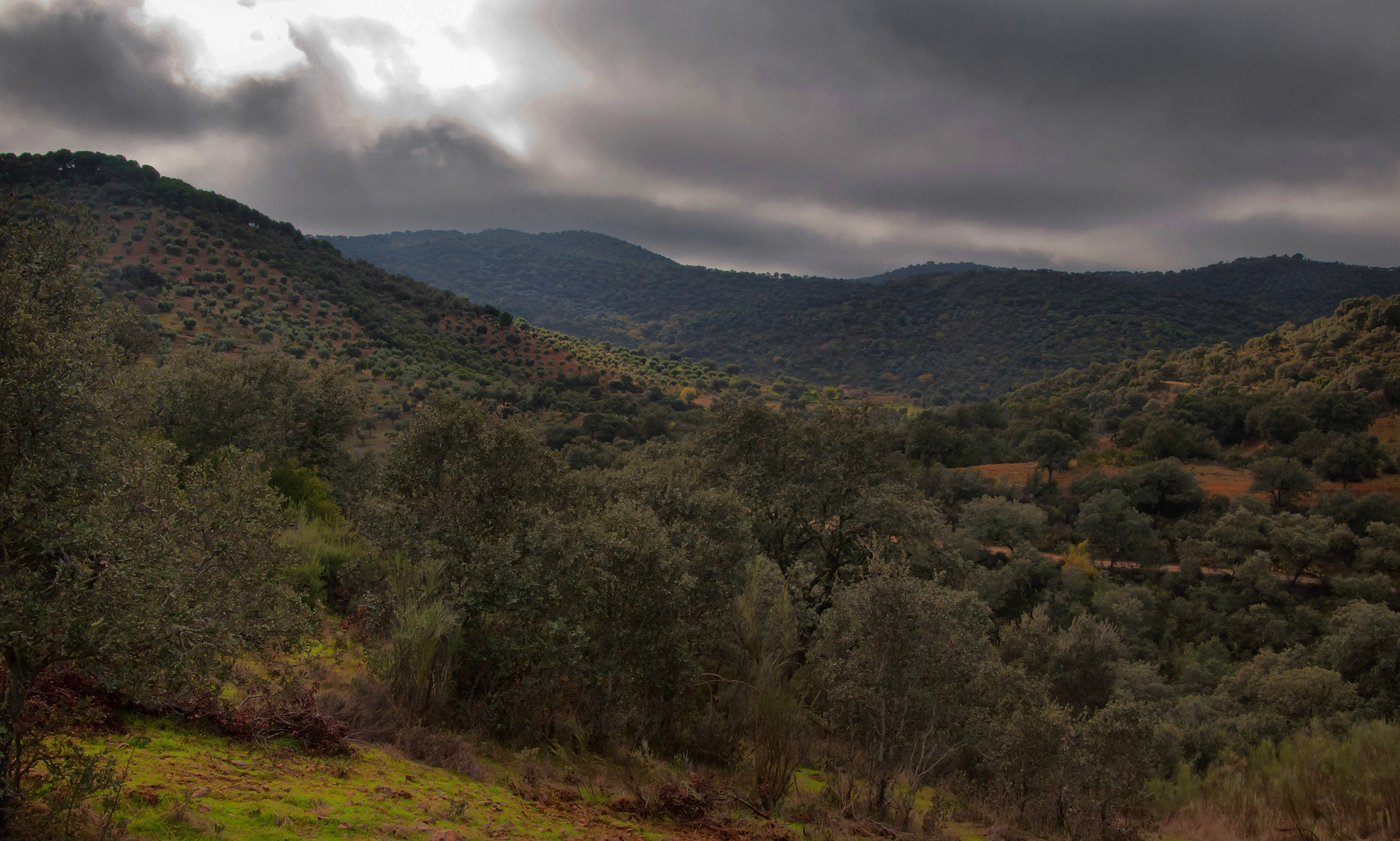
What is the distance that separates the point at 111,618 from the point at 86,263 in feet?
14.4

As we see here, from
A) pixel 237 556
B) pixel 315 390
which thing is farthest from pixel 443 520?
pixel 315 390

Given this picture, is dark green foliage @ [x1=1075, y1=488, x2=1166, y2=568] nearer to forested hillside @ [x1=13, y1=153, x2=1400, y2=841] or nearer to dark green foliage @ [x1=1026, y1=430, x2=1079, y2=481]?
forested hillside @ [x1=13, y1=153, x2=1400, y2=841]

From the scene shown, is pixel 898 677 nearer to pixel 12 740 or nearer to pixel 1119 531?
pixel 12 740

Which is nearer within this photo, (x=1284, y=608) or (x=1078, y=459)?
(x=1284, y=608)

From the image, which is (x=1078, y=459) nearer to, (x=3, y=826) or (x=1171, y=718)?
(x=1171, y=718)

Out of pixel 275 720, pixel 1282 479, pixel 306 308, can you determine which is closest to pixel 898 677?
pixel 275 720

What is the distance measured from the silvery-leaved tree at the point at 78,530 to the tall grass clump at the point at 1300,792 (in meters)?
19.5

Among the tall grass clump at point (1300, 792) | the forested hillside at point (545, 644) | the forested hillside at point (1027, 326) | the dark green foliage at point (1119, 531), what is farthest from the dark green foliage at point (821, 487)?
the forested hillside at point (1027, 326)

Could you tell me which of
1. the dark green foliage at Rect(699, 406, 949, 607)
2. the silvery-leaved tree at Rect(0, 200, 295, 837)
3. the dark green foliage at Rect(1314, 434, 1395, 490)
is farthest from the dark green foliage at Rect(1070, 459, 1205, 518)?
the silvery-leaved tree at Rect(0, 200, 295, 837)

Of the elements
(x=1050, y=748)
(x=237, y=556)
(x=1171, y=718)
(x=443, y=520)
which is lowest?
(x=1171, y=718)

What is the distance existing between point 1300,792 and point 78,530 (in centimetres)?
2300

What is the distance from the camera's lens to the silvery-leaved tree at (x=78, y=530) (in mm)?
5035

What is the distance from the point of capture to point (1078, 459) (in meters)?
58.9

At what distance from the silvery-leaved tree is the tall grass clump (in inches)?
768
